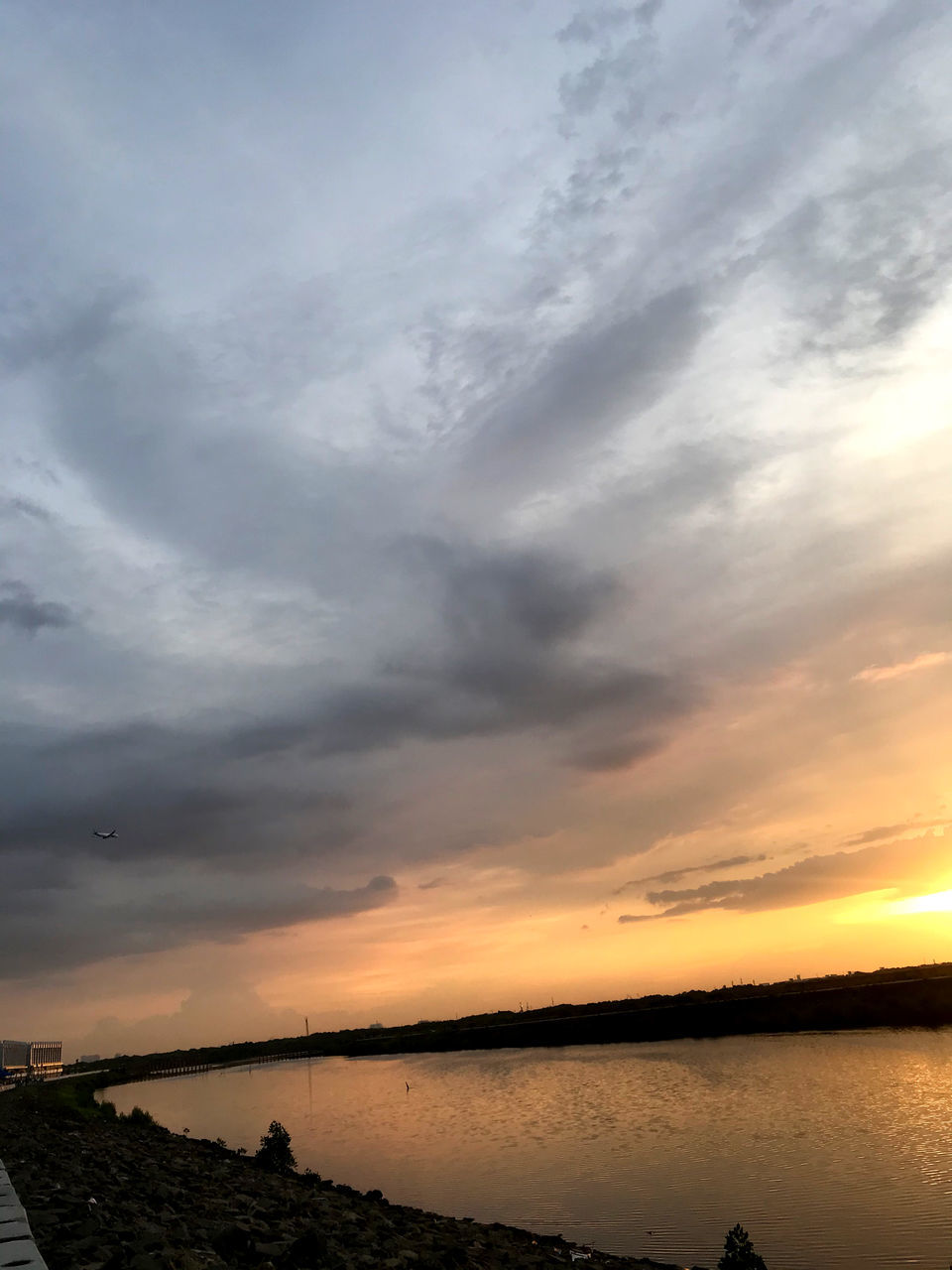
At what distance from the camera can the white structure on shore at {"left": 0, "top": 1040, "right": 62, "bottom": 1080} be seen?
148750 mm

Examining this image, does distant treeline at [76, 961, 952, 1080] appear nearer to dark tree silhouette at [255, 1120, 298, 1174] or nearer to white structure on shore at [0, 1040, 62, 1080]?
white structure on shore at [0, 1040, 62, 1080]

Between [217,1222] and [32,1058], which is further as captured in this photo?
[32,1058]

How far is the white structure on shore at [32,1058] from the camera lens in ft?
488

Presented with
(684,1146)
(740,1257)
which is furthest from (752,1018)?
(740,1257)

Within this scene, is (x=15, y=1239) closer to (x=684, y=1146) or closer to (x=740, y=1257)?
(x=740, y=1257)

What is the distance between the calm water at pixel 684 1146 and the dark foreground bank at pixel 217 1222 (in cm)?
489

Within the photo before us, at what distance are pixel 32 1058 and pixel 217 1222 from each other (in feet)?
564

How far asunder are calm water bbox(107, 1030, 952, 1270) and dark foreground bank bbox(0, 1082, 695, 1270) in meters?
4.89

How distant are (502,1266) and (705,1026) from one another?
397 ft

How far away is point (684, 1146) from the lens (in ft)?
141

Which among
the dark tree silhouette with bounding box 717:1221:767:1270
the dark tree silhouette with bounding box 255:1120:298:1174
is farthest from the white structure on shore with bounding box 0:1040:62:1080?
the dark tree silhouette with bounding box 717:1221:767:1270

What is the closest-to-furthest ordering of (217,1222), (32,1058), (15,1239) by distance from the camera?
(15,1239)
(217,1222)
(32,1058)

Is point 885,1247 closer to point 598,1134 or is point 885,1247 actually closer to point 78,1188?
point 78,1188

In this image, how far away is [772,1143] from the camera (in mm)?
41094
